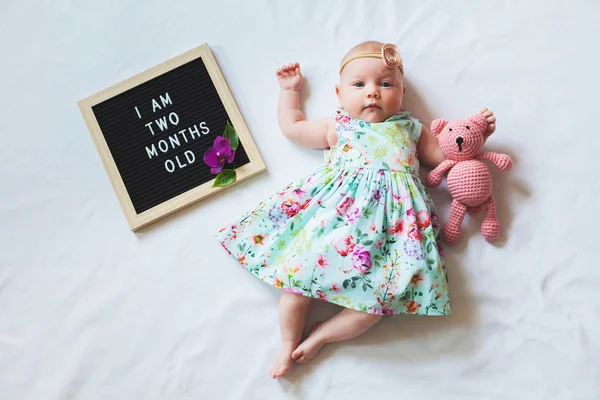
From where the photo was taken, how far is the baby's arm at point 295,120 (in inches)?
44.1

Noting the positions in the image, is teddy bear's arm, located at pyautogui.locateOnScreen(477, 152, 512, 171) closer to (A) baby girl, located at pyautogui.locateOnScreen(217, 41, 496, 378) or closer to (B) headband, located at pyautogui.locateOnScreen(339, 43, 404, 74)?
(A) baby girl, located at pyautogui.locateOnScreen(217, 41, 496, 378)

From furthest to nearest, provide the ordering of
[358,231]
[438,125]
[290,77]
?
[290,77]
[438,125]
[358,231]

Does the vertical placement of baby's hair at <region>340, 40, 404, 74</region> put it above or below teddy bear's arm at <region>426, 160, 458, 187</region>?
above

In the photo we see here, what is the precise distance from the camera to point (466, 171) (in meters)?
1.03

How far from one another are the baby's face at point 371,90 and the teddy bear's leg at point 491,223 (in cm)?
29

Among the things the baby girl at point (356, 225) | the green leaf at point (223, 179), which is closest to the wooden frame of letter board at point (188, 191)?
the green leaf at point (223, 179)

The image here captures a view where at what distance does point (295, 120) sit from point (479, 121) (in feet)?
1.34

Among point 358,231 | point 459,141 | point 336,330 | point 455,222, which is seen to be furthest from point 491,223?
point 336,330

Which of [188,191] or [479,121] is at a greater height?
[188,191]

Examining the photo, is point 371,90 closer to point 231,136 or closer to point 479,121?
point 479,121

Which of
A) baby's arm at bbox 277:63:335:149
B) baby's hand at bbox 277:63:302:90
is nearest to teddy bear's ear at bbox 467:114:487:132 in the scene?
baby's arm at bbox 277:63:335:149

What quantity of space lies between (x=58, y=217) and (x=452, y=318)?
36.8 inches

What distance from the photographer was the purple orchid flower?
1.16 metres

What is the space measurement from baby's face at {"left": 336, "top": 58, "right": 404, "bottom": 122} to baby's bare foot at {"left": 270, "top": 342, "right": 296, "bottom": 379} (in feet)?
1.69
